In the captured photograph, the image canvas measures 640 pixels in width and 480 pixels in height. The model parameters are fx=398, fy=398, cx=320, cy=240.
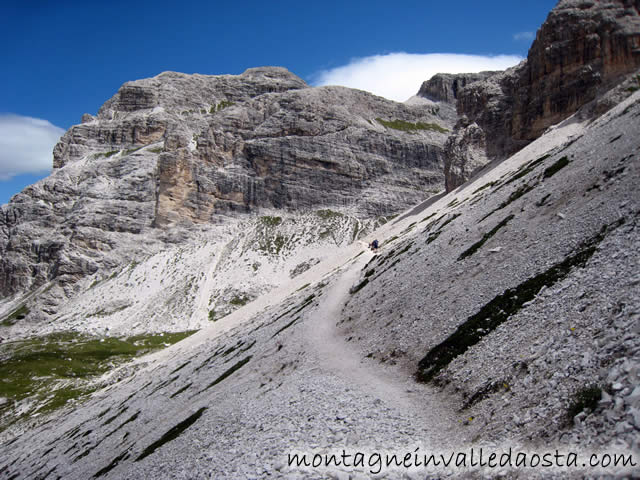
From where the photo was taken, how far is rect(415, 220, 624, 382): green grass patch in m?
18.1

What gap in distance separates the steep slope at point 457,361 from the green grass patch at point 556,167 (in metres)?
0.20

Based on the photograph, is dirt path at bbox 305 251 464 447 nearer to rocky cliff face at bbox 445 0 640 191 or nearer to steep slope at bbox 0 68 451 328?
rocky cliff face at bbox 445 0 640 191

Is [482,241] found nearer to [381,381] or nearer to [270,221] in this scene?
[381,381]

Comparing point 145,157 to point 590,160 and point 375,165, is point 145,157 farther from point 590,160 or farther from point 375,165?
point 590,160

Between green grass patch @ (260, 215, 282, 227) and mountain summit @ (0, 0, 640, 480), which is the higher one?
green grass patch @ (260, 215, 282, 227)

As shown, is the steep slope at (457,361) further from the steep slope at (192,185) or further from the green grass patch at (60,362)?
the steep slope at (192,185)

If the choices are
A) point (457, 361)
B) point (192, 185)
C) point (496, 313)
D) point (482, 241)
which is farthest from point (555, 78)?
point (192, 185)

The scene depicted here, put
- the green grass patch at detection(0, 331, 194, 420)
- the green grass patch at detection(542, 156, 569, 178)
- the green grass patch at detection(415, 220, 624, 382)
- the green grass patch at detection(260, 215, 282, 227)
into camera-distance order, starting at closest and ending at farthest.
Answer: the green grass patch at detection(415, 220, 624, 382) < the green grass patch at detection(542, 156, 569, 178) < the green grass patch at detection(0, 331, 194, 420) < the green grass patch at detection(260, 215, 282, 227)

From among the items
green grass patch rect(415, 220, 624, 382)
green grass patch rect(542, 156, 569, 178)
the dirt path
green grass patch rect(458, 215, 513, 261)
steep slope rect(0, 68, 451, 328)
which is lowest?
the dirt path

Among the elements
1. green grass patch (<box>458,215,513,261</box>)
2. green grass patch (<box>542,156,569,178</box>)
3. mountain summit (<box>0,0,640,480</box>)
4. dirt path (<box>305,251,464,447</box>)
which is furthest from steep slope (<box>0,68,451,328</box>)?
green grass patch (<box>458,215,513,261</box>)

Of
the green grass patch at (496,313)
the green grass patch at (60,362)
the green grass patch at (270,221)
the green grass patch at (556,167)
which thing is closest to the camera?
the green grass patch at (496,313)

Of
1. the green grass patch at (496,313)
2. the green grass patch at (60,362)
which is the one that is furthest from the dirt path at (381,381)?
the green grass patch at (60,362)

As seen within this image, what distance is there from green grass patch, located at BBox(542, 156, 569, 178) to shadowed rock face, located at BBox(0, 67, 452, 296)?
13206 cm

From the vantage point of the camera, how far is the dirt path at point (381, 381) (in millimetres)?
14203
